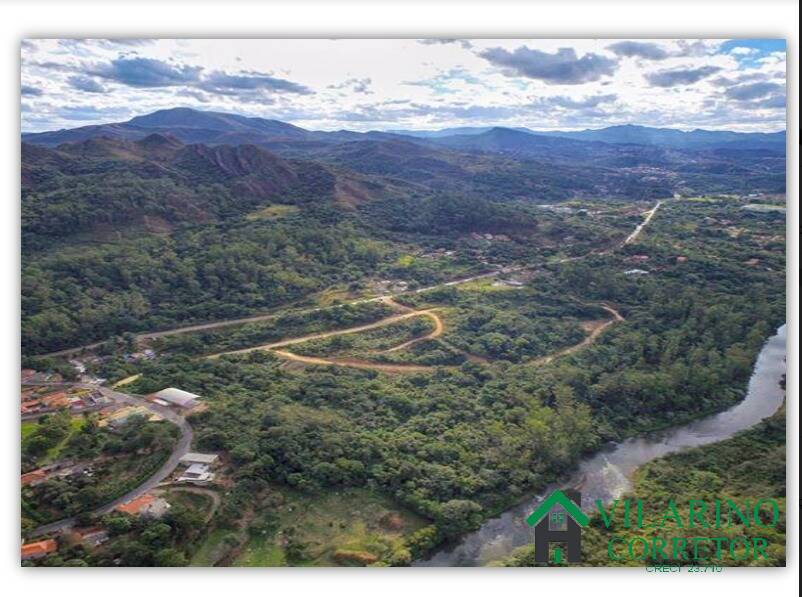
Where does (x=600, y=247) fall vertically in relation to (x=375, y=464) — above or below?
above

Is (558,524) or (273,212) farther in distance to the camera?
(273,212)

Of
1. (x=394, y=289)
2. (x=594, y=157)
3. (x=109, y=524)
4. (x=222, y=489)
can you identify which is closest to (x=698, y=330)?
(x=394, y=289)

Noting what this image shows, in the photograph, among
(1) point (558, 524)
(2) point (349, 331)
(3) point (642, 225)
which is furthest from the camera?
(3) point (642, 225)

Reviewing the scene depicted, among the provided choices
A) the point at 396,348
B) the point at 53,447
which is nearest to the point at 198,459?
the point at 53,447

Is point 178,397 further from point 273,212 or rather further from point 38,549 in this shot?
point 273,212

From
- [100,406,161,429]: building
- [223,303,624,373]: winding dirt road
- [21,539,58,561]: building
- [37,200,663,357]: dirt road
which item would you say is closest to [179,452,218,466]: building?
[100,406,161,429]: building

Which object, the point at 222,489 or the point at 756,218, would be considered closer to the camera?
the point at 222,489

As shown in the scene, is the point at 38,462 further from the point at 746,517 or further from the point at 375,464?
the point at 746,517
